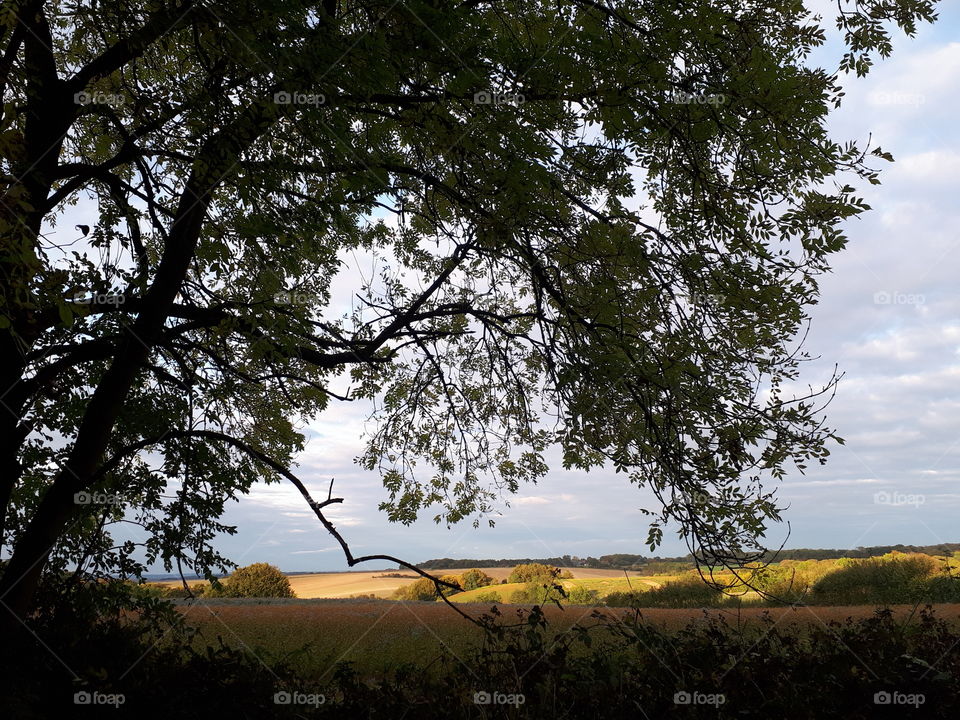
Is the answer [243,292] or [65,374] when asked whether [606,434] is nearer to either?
[243,292]

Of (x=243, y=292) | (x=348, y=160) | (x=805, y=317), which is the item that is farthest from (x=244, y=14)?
(x=805, y=317)

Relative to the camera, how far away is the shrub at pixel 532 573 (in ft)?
76.3

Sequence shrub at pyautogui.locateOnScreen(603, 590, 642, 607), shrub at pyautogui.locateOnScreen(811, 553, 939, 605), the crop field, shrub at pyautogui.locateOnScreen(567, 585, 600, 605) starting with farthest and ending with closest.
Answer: shrub at pyautogui.locateOnScreen(567, 585, 600, 605) < shrub at pyautogui.locateOnScreen(811, 553, 939, 605) < shrub at pyautogui.locateOnScreen(603, 590, 642, 607) < the crop field

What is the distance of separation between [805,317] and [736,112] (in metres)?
2.18

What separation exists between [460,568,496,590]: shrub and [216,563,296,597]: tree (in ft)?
21.9

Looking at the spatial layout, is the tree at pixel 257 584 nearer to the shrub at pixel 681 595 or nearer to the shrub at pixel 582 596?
the shrub at pixel 582 596

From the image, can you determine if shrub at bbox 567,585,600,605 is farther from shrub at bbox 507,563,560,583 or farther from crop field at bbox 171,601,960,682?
crop field at bbox 171,601,960,682

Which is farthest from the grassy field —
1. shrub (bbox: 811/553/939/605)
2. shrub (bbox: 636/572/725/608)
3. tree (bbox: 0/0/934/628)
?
tree (bbox: 0/0/934/628)

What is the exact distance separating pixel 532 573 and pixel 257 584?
10.2m

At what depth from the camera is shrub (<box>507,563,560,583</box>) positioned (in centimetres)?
2325

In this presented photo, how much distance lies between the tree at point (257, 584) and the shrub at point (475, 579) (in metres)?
6.66

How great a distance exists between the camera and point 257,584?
80.9ft

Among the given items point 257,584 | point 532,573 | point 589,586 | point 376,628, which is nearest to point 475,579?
point 532,573

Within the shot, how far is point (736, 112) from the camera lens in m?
6.40
